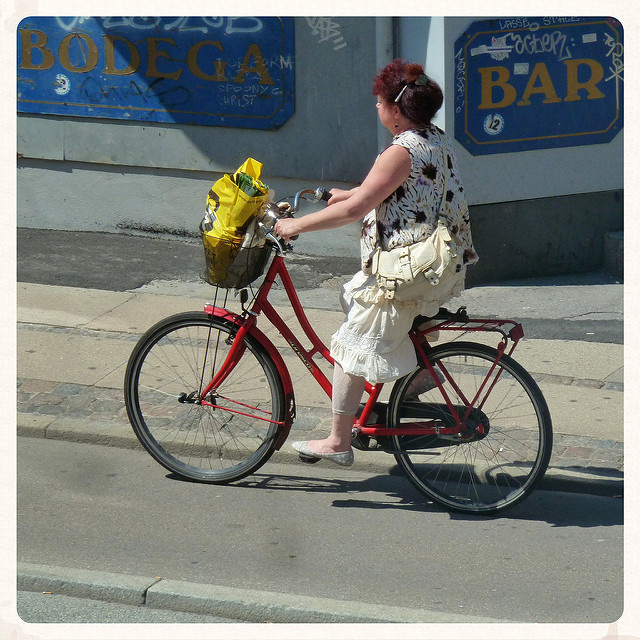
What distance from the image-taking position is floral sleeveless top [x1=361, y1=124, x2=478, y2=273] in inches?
183

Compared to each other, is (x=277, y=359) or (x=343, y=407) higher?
(x=277, y=359)

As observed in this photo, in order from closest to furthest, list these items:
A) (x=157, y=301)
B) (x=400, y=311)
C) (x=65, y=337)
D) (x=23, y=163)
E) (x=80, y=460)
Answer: (x=400, y=311), (x=80, y=460), (x=65, y=337), (x=157, y=301), (x=23, y=163)

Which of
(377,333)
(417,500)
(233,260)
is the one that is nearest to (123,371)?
(233,260)

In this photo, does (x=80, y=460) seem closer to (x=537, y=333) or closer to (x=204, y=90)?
(x=537, y=333)

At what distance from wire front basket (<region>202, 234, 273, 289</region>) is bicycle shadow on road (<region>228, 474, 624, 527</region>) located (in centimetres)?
113

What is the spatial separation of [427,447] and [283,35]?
5324 mm

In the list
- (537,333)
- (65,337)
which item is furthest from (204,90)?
(537,333)

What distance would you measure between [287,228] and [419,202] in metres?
0.62

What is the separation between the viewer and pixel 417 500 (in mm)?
5297

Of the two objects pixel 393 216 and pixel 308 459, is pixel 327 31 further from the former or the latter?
pixel 308 459

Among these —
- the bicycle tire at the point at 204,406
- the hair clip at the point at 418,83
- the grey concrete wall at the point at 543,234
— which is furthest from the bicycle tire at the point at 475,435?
the grey concrete wall at the point at 543,234

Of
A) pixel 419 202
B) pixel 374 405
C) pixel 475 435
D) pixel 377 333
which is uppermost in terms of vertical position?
pixel 419 202

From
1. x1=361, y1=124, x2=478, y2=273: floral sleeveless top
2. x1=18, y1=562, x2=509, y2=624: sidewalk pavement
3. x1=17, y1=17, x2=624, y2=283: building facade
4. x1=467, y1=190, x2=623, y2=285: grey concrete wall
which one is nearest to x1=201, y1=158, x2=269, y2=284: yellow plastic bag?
x1=361, y1=124, x2=478, y2=273: floral sleeveless top

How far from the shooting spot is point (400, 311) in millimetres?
4805
